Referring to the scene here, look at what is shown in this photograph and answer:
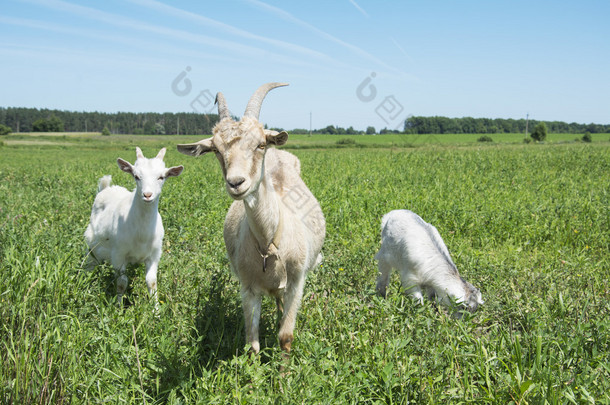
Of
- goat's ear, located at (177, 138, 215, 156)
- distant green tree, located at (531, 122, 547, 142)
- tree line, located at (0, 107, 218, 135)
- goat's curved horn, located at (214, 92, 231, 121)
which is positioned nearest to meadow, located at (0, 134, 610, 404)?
goat's ear, located at (177, 138, 215, 156)

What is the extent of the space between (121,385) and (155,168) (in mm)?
2353

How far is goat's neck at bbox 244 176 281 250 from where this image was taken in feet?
9.50

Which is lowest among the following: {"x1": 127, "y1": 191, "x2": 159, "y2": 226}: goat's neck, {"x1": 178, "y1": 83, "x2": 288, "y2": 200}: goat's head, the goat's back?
the goat's back

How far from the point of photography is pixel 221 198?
886 cm

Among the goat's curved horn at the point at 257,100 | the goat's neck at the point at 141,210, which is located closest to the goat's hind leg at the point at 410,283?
the goat's curved horn at the point at 257,100

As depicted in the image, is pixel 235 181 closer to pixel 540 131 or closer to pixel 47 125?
pixel 540 131

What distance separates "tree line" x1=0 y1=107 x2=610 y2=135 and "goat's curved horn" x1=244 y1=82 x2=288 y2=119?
39.7 m

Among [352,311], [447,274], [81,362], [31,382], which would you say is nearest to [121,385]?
[81,362]

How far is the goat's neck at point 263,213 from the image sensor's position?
9.50 ft

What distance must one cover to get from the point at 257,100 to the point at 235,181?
0.97 m

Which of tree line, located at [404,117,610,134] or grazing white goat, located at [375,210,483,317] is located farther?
tree line, located at [404,117,610,134]

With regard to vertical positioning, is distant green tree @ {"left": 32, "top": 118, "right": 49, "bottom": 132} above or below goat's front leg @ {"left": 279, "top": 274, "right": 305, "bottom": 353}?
above

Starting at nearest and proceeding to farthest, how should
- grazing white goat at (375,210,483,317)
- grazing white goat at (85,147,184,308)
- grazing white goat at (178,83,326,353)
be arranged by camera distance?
1. grazing white goat at (178,83,326,353)
2. grazing white goat at (375,210,483,317)
3. grazing white goat at (85,147,184,308)

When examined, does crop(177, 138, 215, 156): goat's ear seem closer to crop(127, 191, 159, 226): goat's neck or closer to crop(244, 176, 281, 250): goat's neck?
crop(244, 176, 281, 250): goat's neck
